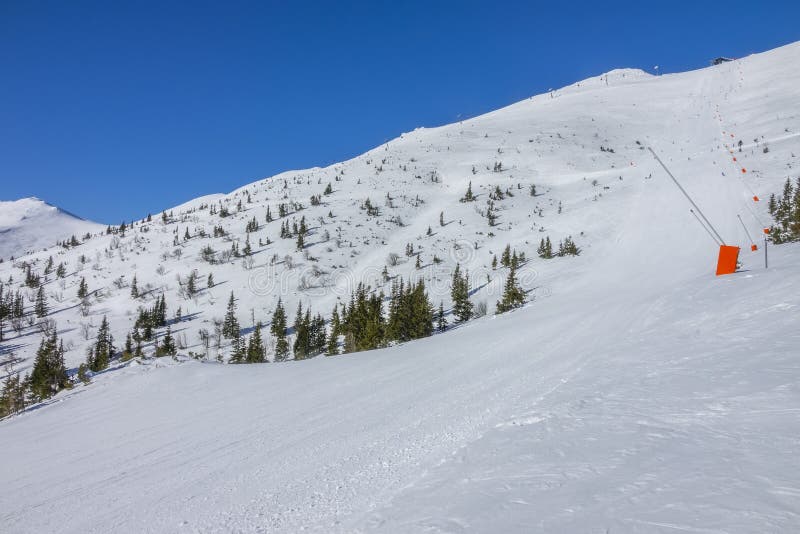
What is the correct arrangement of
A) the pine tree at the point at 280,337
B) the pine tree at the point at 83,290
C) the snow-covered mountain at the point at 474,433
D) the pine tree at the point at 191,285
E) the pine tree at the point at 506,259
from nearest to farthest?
the snow-covered mountain at the point at 474,433 < the pine tree at the point at 280,337 < the pine tree at the point at 506,259 < the pine tree at the point at 191,285 < the pine tree at the point at 83,290

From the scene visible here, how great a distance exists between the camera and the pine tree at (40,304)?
77.8m

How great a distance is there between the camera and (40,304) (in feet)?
260

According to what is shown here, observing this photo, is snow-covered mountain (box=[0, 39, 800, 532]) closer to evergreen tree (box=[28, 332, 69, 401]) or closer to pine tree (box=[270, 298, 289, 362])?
pine tree (box=[270, 298, 289, 362])

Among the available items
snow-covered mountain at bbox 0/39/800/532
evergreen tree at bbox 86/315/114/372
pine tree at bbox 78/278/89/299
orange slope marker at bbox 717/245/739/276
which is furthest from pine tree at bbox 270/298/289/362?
pine tree at bbox 78/278/89/299

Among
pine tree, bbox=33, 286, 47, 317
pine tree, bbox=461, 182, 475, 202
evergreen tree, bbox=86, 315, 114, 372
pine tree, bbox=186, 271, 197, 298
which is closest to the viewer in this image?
evergreen tree, bbox=86, 315, 114, 372

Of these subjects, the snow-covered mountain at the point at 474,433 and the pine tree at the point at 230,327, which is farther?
the pine tree at the point at 230,327

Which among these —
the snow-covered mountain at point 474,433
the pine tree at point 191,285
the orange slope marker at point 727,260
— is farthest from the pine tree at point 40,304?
the orange slope marker at point 727,260

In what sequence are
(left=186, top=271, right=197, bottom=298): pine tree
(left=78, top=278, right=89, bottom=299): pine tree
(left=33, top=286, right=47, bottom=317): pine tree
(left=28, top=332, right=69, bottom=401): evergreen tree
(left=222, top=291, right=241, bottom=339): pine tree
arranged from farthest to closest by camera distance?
(left=78, top=278, right=89, bottom=299): pine tree
(left=33, top=286, right=47, bottom=317): pine tree
(left=186, top=271, right=197, bottom=298): pine tree
(left=222, top=291, right=241, bottom=339): pine tree
(left=28, top=332, right=69, bottom=401): evergreen tree

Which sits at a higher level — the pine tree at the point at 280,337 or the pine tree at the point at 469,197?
the pine tree at the point at 469,197

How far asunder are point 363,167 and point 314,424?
128707mm

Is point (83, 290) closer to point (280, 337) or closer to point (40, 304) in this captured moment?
point (40, 304)

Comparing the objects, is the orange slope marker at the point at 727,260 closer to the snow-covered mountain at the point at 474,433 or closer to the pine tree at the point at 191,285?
the snow-covered mountain at the point at 474,433

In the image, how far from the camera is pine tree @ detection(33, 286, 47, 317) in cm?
7781

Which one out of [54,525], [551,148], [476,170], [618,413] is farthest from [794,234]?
[551,148]
